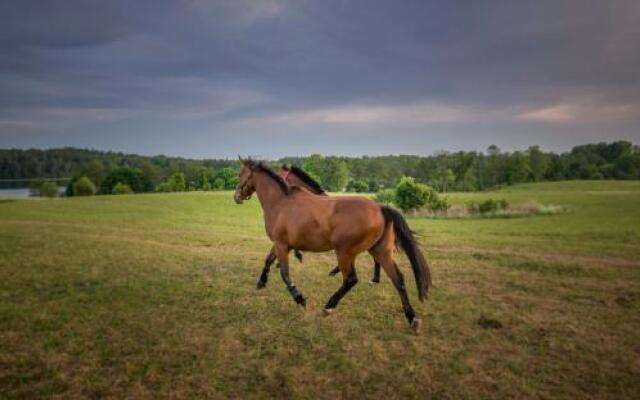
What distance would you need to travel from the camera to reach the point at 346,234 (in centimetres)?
599

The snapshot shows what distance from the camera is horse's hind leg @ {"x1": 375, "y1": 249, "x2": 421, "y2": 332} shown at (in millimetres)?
5828

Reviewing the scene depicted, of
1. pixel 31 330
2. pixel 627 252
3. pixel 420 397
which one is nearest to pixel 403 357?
pixel 420 397

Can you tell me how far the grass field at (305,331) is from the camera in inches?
169

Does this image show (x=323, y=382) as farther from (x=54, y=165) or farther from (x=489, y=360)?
(x=54, y=165)

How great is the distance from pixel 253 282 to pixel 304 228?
2.84m

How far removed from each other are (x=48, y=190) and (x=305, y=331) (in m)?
86.5

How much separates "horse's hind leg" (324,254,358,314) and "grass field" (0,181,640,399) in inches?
8.6

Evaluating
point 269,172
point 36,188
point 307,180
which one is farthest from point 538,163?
point 36,188

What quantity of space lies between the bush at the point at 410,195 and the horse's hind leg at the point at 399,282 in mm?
26591

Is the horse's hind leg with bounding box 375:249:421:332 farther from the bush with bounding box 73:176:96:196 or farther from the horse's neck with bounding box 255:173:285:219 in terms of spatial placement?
the bush with bounding box 73:176:96:196

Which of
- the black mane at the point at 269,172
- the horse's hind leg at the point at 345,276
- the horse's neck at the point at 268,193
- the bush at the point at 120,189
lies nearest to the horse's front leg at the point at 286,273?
the horse's hind leg at the point at 345,276

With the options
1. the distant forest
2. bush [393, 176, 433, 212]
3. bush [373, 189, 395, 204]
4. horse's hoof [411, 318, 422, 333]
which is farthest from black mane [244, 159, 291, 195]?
the distant forest

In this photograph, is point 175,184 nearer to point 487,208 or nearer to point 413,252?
point 487,208

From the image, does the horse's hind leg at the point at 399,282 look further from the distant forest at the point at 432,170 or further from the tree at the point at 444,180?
the tree at the point at 444,180
